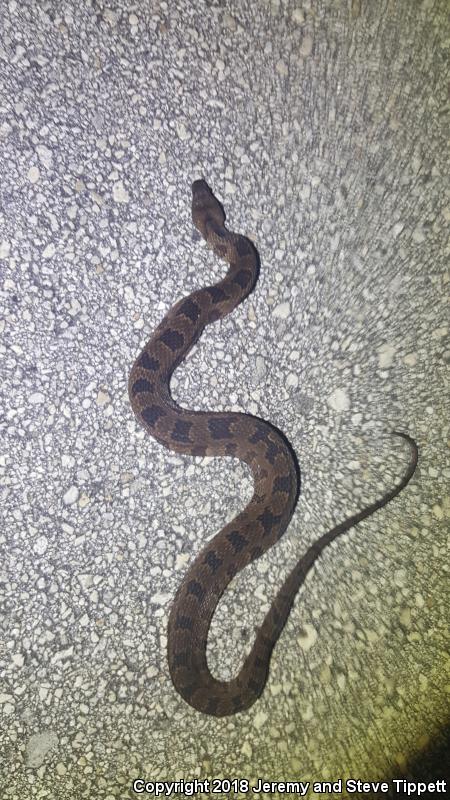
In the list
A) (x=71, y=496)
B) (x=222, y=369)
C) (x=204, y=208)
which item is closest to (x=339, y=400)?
(x=222, y=369)

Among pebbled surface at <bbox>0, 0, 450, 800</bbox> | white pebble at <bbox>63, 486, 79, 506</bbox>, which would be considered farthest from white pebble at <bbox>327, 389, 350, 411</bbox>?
white pebble at <bbox>63, 486, 79, 506</bbox>

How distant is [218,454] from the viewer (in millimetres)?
2486

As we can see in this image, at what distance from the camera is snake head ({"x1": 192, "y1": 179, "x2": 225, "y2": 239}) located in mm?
2535

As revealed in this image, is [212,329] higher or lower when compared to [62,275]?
higher

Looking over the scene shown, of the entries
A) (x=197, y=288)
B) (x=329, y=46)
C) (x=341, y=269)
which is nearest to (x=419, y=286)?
(x=341, y=269)

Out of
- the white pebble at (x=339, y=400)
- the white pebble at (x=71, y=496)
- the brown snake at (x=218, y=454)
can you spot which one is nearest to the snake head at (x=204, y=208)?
the brown snake at (x=218, y=454)

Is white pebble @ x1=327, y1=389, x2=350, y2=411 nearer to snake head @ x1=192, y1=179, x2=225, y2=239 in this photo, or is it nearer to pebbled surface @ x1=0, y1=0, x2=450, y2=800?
pebbled surface @ x1=0, y1=0, x2=450, y2=800

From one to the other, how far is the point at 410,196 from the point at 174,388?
1508 mm

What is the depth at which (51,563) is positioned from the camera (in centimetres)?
239

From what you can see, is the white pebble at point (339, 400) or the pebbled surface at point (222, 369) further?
the white pebble at point (339, 400)

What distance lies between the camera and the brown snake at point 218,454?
2.29 meters

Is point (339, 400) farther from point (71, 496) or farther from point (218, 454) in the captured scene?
point (71, 496)

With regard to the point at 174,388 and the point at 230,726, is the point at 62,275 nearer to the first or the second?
the point at 174,388

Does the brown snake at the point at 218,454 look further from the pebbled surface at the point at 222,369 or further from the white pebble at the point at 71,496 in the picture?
the white pebble at the point at 71,496
